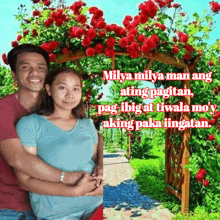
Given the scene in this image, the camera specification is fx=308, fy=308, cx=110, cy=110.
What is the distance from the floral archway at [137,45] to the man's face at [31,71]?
2.43 meters

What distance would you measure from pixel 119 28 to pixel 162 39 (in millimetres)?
722

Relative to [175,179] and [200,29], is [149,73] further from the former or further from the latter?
[175,179]

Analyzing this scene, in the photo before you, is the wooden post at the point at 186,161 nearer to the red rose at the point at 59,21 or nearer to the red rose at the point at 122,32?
the red rose at the point at 122,32

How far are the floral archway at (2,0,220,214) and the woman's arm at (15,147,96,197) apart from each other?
2.76 meters

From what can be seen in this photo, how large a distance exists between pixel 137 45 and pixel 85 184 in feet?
9.62

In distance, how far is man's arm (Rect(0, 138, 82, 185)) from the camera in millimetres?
1025

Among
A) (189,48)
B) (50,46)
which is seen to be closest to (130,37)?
(50,46)

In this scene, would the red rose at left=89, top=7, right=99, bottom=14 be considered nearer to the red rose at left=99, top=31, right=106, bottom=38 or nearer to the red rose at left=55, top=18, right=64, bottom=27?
the red rose at left=99, top=31, right=106, bottom=38

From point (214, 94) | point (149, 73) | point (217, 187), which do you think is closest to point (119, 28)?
point (149, 73)

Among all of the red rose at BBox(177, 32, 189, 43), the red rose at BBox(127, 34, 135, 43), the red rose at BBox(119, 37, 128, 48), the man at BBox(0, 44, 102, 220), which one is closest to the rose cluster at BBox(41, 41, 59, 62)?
the red rose at BBox(119, 37, 128, 48)

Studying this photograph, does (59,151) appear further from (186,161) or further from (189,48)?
(186,161)

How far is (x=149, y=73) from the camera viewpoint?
495 cm

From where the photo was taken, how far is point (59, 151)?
104 centimetres

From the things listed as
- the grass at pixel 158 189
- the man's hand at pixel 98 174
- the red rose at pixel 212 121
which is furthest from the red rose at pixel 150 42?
the man's hand at pixel 98 174
